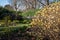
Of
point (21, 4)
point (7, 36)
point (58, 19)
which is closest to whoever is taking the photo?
point (58, 19)

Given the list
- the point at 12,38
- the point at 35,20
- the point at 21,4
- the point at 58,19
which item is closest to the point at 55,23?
the point at 58,19

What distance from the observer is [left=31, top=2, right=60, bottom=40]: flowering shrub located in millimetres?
7441

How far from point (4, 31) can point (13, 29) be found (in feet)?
1.60

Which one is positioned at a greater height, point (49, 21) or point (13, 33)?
point (49, 21)

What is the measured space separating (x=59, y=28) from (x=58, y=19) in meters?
0.33

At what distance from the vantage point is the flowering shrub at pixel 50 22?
24.4 ft

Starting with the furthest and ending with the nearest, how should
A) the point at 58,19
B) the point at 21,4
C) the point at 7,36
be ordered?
1. the point at 21,4
2. the point at 7,36
3. the point at 58,19

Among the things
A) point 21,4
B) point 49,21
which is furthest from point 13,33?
point 21,4

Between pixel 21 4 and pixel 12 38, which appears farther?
pixel 21 4

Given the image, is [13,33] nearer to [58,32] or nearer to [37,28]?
[37,28]

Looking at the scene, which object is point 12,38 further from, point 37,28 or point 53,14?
point 53,14

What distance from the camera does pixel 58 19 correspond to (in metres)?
7.35

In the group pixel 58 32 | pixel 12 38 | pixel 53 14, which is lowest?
pixel 12 38

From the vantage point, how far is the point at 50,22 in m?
7.53
